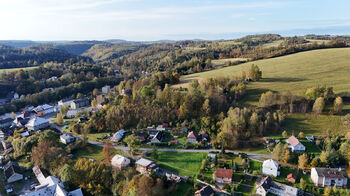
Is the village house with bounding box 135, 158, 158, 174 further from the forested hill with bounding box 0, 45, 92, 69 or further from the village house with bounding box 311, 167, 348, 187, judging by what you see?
the forested hill with bounding box 0, 45, 92, 69

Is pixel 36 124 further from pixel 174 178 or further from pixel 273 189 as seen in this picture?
pixel 273 189

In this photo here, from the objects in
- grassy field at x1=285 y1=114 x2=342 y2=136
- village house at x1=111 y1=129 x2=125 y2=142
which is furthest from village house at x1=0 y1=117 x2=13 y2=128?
grassy field at x1=285 y1=114 x2=342 y2=136

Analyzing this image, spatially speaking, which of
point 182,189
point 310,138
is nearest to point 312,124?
point 310,138

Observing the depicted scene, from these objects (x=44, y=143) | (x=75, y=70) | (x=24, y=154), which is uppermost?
(x=75, y=70)

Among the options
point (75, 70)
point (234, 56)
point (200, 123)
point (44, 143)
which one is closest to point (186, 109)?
point (200, 123)

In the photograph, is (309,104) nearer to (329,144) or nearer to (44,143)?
(329,144)

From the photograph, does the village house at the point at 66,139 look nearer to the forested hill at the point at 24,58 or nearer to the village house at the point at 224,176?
the village house at the point at 224,176
